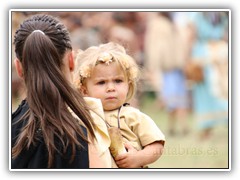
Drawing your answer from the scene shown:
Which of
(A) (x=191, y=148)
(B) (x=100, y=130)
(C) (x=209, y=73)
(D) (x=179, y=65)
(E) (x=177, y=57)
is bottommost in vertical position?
(A) (x=191, y=148)

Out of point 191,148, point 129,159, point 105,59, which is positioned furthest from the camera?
point 191,148

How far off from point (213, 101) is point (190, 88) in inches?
41.7

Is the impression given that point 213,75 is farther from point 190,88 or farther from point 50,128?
point 50,128

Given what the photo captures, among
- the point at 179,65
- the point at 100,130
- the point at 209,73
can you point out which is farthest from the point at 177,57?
the point at 100,130

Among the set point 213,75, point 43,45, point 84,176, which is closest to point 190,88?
point 213,75

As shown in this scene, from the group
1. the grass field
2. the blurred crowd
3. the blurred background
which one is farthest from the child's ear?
the blurred crowd

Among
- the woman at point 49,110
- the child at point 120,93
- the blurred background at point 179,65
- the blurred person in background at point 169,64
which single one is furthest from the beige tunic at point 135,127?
the blurred person in background at point 169,64

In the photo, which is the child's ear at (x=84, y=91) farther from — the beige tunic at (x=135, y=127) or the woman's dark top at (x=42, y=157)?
the woman's dark top at (x=42, y=157)

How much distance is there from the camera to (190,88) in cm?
1071

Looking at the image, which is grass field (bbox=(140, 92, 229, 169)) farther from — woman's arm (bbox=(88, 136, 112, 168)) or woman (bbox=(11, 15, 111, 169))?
woman (bbox=(11, 15, 111, 169))

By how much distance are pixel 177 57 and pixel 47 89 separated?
7.78 m

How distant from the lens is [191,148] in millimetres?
8633

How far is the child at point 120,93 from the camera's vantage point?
3461mm

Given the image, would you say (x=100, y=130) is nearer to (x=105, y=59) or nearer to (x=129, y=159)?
(x=129, y=159)
